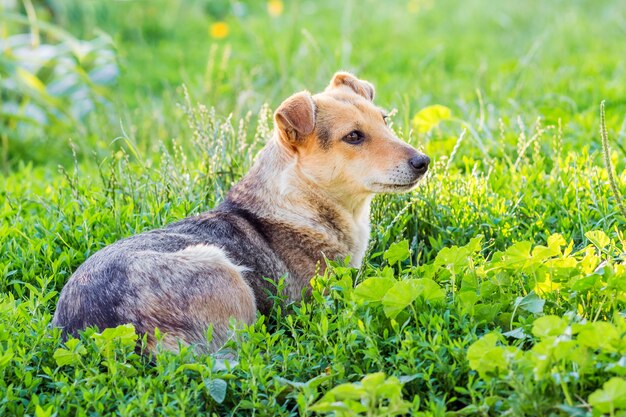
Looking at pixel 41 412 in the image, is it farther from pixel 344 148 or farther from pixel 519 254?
pixel 344 148

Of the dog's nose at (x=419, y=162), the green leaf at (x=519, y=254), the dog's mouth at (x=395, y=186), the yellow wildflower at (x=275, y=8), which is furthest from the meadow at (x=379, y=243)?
the yellow wildflower at (x=275, y=8)

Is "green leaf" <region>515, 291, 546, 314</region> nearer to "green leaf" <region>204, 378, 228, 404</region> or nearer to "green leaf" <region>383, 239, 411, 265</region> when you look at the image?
"green leaf" <region>383, 239, 411, 265</region>

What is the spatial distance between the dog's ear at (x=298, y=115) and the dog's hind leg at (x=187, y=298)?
0.83 m

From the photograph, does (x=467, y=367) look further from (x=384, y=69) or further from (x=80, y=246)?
(x=384, y=69)

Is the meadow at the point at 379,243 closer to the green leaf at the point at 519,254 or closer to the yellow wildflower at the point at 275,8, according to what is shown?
the green leaf at the point at 519,254

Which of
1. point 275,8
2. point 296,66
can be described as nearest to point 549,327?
point 296,66

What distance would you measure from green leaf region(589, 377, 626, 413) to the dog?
1.46 metres

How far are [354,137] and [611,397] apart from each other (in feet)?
6.92

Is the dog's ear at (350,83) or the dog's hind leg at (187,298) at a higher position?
the dog's ear at (350,83)

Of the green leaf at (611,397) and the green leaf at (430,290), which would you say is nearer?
the green leaf at (611,397)

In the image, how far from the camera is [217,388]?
10.3 feet

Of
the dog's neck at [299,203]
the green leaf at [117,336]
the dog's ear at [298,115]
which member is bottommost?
the green leaf at [117,336]

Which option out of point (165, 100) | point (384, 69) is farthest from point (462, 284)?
point (384, 69)

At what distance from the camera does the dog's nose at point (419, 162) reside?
13.8 feet
